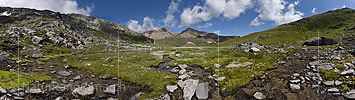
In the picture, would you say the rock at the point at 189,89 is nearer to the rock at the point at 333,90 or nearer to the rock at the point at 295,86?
the rock at the point at 295,86

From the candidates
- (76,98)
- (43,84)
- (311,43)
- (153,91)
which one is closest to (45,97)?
(76,98)

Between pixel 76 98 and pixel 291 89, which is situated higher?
pixel 291 89

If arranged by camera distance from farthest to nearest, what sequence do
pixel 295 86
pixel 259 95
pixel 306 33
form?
pixel 306 33, pixel 295 86, pixel 259 95

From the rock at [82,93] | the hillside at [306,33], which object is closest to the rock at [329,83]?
the rock at [82,93]

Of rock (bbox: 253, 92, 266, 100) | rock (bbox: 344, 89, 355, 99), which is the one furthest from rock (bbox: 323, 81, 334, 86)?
rock (bbox: 253, 92, 266, 100)

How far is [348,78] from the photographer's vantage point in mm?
10719

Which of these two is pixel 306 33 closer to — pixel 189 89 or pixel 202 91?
pixel 202 91

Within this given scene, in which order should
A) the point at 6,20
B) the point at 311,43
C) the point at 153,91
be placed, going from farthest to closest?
the point at 6,20 → the point at 311,43 → the point at 153,91

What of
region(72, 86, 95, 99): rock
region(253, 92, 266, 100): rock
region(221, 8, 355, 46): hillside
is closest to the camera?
region(253, 92, 266, 100): rock

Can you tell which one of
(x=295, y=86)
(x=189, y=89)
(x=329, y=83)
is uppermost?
(x=329, y=83)

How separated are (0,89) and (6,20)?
18125cm

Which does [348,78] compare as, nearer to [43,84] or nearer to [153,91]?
[153,91]

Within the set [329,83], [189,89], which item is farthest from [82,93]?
[329,83]

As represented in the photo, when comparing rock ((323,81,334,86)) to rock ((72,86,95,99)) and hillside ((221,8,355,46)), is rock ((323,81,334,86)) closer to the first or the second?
rock ((72,86,95,99))
